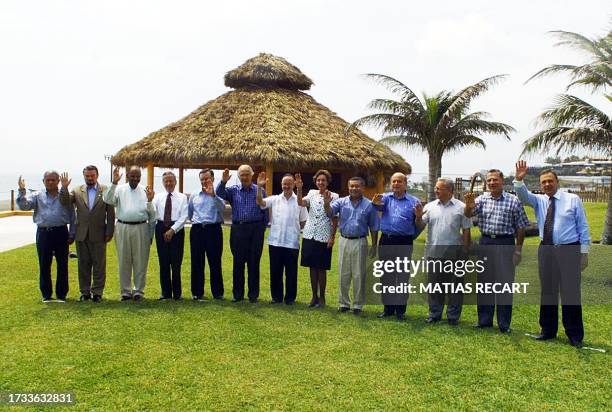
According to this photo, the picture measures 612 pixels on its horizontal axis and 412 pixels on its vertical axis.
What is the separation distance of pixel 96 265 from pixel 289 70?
14.8 meters

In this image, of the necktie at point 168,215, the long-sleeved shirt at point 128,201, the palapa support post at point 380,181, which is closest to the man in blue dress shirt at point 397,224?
the necktie at point 168,215

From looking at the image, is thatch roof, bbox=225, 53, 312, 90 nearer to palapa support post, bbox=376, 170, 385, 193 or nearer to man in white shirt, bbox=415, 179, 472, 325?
palapa support post, bbox=376, 170, 385, 193

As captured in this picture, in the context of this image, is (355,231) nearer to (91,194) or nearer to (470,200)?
(470,200)

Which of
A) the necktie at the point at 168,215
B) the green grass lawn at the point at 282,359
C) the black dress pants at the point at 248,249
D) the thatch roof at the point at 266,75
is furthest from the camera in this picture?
the thatch roof at the point at 266,75

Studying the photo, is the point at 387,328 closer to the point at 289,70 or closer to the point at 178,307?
the point at 178,307

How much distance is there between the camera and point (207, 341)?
4.97m

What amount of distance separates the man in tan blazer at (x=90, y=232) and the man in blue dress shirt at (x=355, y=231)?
2722 millimetres

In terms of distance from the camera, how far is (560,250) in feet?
16.2

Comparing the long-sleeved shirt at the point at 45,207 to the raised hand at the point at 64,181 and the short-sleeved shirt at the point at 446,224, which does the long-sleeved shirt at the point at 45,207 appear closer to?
the raised hand at the point at 64,181

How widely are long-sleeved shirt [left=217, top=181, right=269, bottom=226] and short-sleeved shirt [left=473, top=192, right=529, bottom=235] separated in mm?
2586

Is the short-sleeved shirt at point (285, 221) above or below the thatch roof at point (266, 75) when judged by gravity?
below

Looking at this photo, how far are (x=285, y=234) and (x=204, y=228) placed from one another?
39.6 inches

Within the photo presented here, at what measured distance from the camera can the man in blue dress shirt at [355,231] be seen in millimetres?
5840

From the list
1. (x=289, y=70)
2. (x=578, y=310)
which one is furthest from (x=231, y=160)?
(x=578, y=310)
